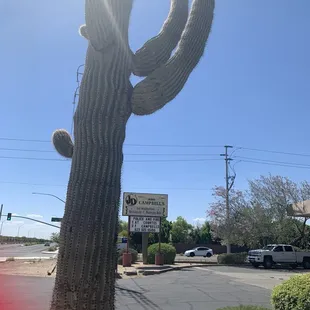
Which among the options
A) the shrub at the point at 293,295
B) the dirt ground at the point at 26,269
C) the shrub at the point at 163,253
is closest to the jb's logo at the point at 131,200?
the shrub at the point at 163,253

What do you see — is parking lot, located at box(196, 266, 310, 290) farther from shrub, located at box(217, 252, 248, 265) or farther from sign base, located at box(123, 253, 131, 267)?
shrub, located at box(217, 252, 248, 265)

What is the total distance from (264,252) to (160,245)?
8180 millimetres

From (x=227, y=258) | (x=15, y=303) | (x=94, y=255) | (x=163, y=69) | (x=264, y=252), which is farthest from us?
(x=227, y=258)

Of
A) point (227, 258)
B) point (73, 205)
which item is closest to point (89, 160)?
point (73, 205)

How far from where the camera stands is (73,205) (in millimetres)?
4344

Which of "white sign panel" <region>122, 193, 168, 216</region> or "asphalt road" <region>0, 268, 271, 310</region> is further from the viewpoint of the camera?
"white sign panel" <region>122, 193, 168, 216</region>

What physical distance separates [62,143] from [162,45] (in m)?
2.12

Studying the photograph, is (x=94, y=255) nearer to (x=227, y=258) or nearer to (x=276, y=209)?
(x=227, y=258)

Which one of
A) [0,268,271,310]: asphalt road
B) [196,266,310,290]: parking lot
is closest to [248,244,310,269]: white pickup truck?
[196,266,310,290]: parking lot

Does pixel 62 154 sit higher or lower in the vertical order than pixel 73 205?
higher

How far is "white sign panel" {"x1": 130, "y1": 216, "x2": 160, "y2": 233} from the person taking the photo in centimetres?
2792

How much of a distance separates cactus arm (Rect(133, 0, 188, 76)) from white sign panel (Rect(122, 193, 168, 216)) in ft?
73.1

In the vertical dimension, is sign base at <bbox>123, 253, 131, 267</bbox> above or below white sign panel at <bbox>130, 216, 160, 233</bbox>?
below

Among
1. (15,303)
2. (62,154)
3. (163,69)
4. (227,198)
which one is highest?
(227,198)
